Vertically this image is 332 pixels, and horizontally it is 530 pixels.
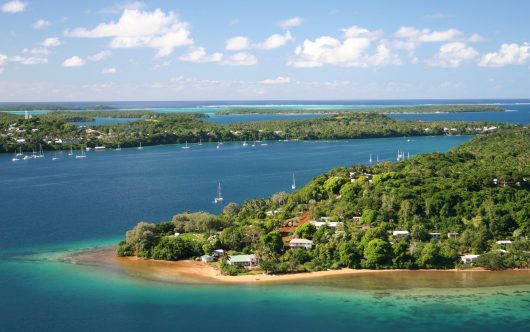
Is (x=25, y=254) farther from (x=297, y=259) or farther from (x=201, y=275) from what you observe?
(x=297, y=259)

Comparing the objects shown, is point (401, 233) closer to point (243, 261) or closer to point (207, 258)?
point (243, 261)

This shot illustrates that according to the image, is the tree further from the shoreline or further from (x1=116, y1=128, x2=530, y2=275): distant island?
the shoreline

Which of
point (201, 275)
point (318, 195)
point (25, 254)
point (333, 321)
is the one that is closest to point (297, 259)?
point (201, 275)

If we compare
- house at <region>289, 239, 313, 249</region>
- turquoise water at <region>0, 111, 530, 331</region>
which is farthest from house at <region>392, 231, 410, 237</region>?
house at <region>289, 239, 313, 249</region>

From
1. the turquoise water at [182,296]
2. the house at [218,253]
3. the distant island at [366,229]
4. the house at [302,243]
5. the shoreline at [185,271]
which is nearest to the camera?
the turquoise water at [182,296]

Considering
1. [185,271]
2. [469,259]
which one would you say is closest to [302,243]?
[185,271]

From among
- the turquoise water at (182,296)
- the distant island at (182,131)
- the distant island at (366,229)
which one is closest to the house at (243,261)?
the distant island at (366,229)

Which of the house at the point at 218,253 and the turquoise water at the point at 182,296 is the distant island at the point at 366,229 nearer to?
the house at the point at 218,253
